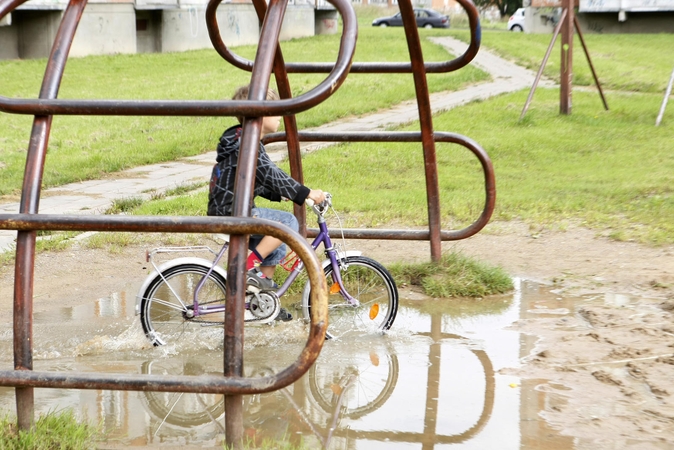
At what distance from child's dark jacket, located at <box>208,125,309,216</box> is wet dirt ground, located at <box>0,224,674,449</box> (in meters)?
0.76

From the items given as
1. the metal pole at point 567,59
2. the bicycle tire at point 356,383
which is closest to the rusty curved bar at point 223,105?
the bicycle tire at point 356,383

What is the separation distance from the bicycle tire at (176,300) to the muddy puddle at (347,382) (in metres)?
0.09

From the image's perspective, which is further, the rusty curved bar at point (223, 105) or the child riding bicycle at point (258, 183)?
the child riding bicycle at point (258, 183)

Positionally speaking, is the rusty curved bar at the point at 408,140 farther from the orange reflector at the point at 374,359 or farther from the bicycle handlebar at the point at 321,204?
the orange reflector at the point at 374,359

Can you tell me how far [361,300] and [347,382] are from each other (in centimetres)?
123

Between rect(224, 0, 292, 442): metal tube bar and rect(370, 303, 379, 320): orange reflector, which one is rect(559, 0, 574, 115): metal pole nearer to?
rect(370, 303, 379, 320): orange reflector

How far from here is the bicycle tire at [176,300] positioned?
4355 mm

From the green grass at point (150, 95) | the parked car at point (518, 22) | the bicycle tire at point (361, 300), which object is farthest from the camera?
the parked car at point (518, 22)

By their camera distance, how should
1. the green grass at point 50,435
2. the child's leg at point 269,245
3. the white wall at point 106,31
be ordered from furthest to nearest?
1. the white wall at point 106,31
2. the child's leg at point 269,245
3. the green grass at point 50,435

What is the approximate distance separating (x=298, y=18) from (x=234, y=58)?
26.3 metres

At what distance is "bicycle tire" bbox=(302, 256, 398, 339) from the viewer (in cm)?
461

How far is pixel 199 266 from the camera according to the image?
433 cm

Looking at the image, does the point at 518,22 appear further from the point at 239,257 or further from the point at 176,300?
the point at 239,257

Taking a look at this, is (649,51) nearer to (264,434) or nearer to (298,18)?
(298,18)
